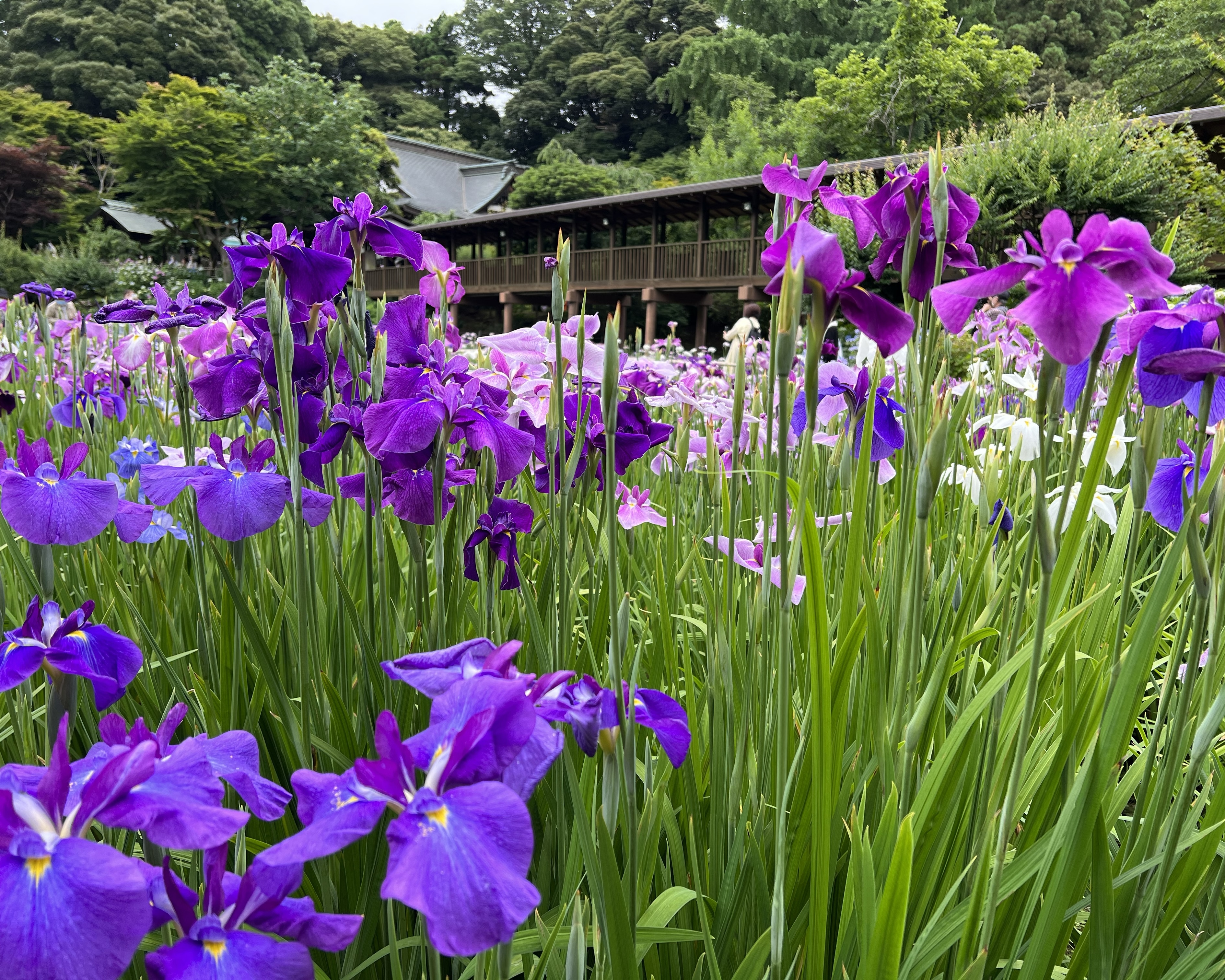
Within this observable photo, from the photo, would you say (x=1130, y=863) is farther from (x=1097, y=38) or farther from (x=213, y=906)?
(x=1097, y=38)

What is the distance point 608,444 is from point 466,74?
52627 millimetres

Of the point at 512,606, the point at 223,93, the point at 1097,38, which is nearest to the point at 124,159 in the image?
the point at 223,93

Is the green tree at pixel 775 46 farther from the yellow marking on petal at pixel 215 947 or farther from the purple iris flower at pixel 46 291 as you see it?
the yellow marking on petal at pixel 215 947

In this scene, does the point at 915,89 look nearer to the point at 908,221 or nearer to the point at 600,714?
the point at 908,221

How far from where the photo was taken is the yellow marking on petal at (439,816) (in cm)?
43

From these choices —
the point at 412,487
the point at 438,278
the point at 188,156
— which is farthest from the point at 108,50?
the point at 412,487

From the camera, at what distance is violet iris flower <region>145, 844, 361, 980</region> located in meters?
0.44

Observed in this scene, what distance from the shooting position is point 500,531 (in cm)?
117

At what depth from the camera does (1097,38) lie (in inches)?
1048

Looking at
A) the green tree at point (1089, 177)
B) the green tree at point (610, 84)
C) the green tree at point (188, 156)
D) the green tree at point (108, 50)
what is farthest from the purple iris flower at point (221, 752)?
the green tree at point (108, 50)

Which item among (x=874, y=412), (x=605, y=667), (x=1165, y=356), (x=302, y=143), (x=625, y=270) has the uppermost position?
(x=302, y=143)

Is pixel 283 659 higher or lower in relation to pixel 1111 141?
lower

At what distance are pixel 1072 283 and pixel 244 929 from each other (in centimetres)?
70

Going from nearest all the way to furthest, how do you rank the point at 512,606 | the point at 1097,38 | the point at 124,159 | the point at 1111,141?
the point at 512,606, the point at 1111,141, the point at 124,159, the point at 1097,38
